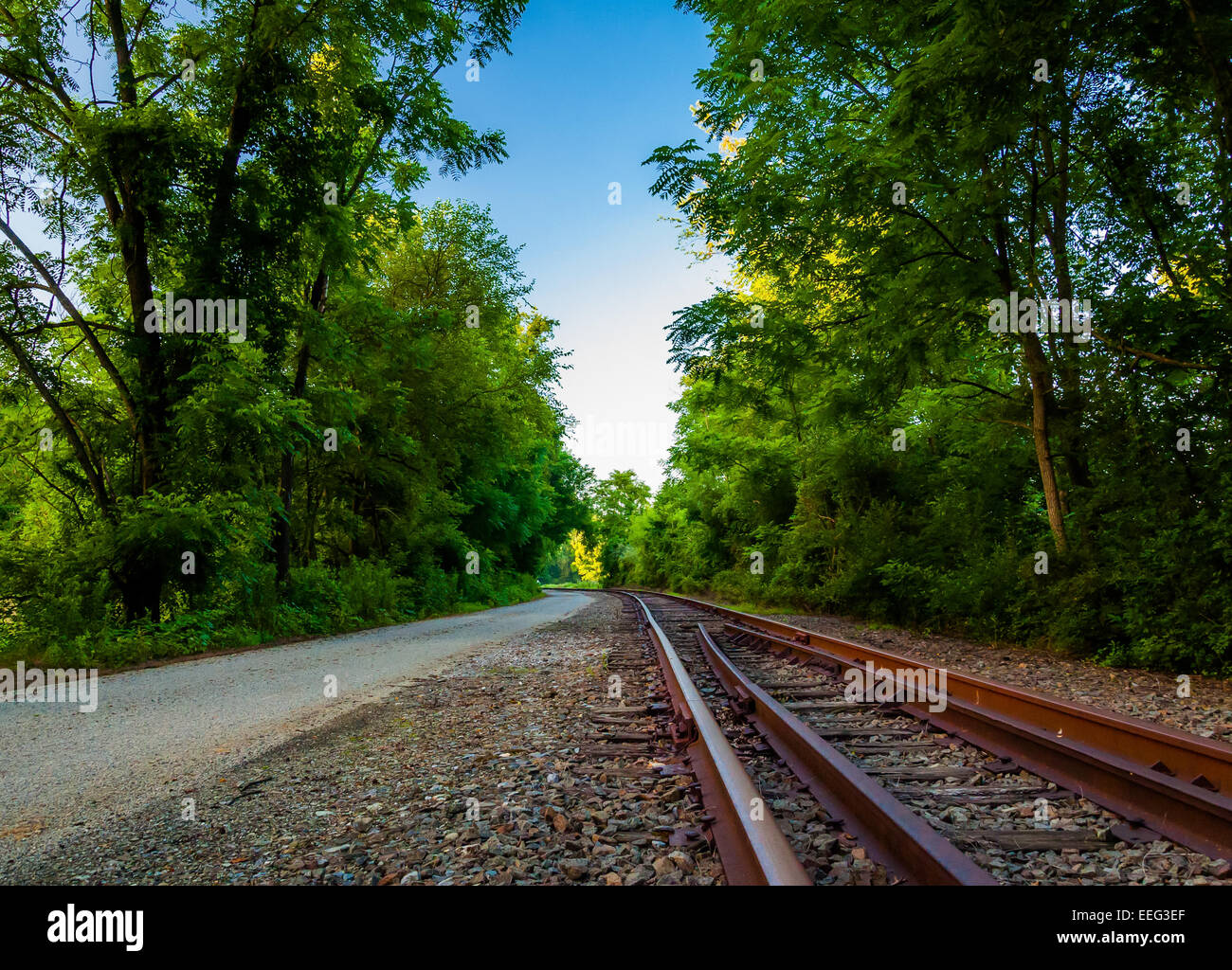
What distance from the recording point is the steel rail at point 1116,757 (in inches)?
97.0

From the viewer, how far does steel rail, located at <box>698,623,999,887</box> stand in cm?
188

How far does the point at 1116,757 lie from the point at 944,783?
0.93m

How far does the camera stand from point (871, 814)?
7.86 feet

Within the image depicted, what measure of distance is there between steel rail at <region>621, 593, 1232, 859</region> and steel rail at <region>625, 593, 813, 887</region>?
64.2 inches

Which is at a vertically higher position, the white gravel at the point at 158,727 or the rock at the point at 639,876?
the rock at the point at 639,876

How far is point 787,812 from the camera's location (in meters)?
2.71

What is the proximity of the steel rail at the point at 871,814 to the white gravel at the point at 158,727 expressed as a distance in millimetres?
3455
